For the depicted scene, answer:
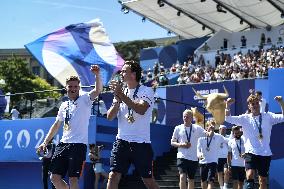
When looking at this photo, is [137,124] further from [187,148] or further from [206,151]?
[206,151]

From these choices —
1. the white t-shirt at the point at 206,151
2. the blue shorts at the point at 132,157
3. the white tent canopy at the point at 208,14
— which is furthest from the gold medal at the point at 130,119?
the white tent canopy at the point at 208,14

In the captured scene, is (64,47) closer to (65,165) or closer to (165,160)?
(165,160)

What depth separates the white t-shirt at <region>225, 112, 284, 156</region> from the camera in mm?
9289

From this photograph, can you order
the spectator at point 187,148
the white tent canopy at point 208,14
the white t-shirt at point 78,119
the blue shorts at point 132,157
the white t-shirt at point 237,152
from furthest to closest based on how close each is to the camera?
1. the white tent canopy at point 208,14
2. the white t-shirt at point 237,152
3. the spectator at point 187,148
4. the white t-shirt at point 78,119
5. the blue shorts at point 132,157

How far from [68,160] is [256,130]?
10.9 feet

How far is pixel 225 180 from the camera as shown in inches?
545

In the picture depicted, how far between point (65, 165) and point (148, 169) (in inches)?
65.9

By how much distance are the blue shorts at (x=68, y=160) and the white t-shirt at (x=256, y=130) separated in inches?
106

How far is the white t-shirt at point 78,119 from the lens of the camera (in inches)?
325

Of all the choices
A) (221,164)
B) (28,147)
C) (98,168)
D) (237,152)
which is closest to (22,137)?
(28,147)

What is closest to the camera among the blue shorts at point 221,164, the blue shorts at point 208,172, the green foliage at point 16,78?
the blue shorts at point 208,172

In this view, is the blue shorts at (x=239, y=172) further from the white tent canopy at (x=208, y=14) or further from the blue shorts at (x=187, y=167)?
the white tent canopy at (x=208, y=14)

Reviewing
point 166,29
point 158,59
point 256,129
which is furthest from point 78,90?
point 166,29

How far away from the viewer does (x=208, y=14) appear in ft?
132
